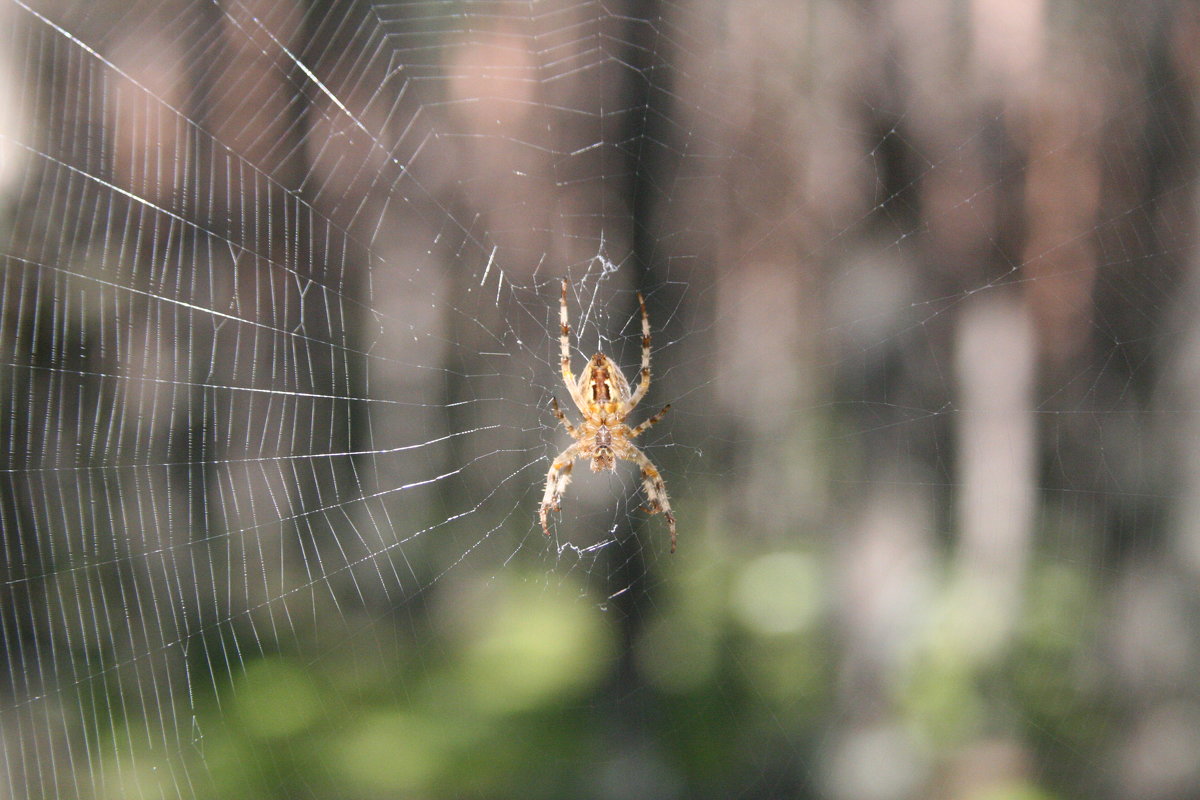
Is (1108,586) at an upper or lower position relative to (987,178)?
lower

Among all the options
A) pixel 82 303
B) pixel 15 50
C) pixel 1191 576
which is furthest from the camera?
pixel 1191 576

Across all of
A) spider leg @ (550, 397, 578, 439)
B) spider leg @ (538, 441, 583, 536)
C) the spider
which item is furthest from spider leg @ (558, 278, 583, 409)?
spider leg @ (538, 441, 583, 536)

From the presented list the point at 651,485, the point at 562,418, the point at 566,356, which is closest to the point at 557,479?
the point at 562,418

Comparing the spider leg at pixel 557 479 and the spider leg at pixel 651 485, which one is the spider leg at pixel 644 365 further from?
the spider leg at pixel 557 479

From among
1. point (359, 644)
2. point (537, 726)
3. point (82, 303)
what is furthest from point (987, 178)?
point (82, 303)

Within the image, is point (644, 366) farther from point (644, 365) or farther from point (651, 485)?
point (651, 485)

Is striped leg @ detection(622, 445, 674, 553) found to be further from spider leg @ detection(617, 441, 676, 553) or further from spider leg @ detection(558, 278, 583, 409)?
spider leg @ detection(558, 278, 583, 409)

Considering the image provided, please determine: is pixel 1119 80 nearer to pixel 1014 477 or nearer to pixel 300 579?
pixel 1014 477
